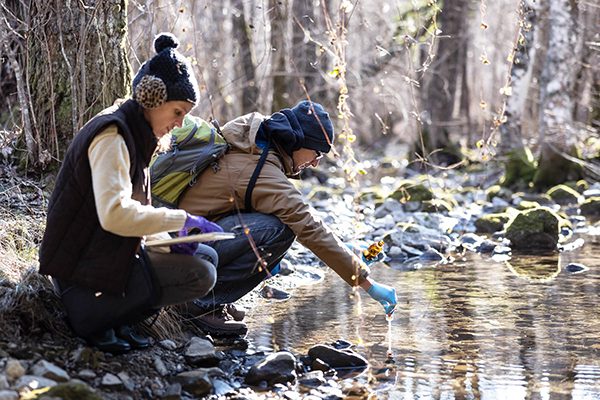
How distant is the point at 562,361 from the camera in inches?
156

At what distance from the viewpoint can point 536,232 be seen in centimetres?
761

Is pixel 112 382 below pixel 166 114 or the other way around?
below

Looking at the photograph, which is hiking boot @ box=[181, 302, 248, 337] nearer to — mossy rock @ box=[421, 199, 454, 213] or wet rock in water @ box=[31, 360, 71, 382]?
wet rock in water @ box=[31, 360, 71, 382]

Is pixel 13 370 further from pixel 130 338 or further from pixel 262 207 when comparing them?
pixel 262 207

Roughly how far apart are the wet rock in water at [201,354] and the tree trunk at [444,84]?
12.0m

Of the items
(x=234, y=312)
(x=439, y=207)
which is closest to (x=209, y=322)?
(x=234, y=312)

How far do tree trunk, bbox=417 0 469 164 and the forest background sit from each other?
0.03 metres

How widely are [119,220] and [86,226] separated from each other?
0.69 ft

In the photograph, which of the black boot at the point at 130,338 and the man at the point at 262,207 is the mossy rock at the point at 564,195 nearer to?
the man at the point at 262,207

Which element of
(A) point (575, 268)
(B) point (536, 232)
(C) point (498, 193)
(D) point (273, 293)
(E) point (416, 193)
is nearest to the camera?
(D) point (273, 293)

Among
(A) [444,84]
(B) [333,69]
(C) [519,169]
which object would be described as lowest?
(C) [519,169]

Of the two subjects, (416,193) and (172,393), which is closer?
(172,393)

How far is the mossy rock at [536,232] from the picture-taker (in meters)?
7.61

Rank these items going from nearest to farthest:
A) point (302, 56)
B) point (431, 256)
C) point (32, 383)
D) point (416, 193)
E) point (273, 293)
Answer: point (32, 383) → point (273, 293) → point (431, 256) → point (416, 193) → point (302, 56)
